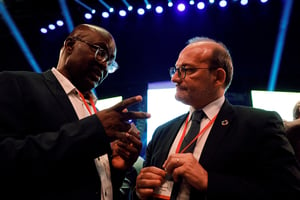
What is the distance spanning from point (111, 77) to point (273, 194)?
403 centimetres

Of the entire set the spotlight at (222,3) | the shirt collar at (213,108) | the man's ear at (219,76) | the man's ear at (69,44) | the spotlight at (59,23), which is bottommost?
the shirt collar at (213,108)

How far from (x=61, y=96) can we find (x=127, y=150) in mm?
489

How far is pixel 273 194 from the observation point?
132 centimetres

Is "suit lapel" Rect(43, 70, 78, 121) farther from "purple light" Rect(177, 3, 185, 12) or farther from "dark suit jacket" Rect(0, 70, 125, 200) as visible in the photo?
"purple light" Rect(177, 3, 185, 12)

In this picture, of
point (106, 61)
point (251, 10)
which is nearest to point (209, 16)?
point (251, 10)

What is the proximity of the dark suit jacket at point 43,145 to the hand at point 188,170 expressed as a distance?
415mm

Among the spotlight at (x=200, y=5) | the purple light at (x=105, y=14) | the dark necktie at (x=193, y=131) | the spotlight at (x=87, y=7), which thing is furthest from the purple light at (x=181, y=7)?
the dark necktie at (x=193, y=131)

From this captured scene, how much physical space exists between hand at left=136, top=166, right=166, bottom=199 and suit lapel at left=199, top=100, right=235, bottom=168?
259 mm

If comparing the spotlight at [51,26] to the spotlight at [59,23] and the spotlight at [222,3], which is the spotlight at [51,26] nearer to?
the spotlight at [59,23]

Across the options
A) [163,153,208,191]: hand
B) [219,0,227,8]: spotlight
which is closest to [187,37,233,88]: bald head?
[163,153,208,191]: hand

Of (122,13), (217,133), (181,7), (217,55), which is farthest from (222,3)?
(217,133)

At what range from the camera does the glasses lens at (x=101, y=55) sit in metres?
1.66

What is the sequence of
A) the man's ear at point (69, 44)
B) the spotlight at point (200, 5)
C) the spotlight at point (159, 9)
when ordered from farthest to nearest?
the spotlight at point (159, 9)
the spotlight at point (200, 5)
the man's ear at point (69, 44)

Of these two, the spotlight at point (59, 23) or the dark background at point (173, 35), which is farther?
the spotlight at point (59, 23)
